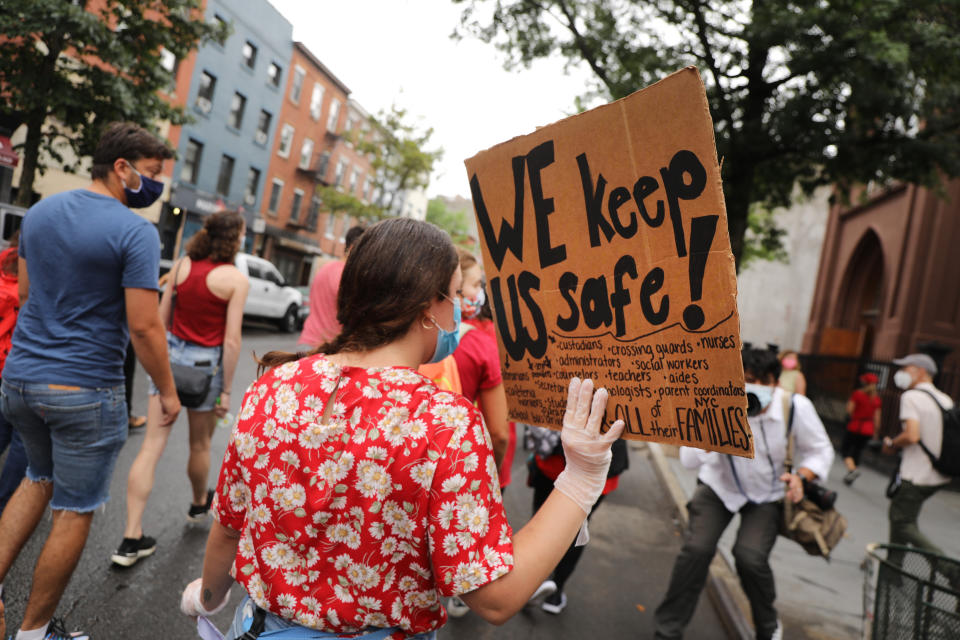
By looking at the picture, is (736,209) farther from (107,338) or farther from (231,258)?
(107,338)

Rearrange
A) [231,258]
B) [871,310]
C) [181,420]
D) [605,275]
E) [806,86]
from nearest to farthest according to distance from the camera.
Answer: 1. [605,275]
2. [231,258]
3. [181,420]
4. [806,86]
5. [871,310]

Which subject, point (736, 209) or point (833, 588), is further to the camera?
point (736, 209)

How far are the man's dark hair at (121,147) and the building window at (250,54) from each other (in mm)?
30228

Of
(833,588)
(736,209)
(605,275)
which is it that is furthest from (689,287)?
(736,209)

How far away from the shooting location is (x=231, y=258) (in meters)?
4.20

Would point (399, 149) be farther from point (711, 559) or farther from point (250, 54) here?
point (711, 559)

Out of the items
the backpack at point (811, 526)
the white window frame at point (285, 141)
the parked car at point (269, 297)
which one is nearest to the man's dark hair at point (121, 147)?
the backpack at point (811, 526)

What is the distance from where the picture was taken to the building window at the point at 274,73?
31281 millimetres

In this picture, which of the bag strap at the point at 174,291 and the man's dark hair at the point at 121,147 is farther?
the bag strap at the point at 174,291

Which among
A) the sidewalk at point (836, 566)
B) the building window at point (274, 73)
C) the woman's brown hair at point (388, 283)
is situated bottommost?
the sidewalk at point (836, 566)

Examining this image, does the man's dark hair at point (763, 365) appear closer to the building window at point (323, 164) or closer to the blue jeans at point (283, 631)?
the blue jeans at point (283, 631)

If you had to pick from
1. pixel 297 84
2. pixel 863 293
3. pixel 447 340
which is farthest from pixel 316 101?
pixel 447 340

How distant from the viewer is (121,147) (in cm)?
276

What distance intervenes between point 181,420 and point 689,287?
23.9ft
